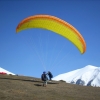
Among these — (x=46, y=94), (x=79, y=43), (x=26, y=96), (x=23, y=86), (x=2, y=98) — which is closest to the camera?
(x=2, y=98)

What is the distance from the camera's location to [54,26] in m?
28.0

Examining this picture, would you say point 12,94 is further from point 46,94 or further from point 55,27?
point 55,27

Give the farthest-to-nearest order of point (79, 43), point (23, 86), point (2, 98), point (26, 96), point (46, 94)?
point (79, 43)
point (23, 86)
point (46, 94)
point (26, 96)
point (2, 98)

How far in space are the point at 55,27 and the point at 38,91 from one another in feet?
26.8

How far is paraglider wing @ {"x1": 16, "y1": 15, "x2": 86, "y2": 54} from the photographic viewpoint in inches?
1075

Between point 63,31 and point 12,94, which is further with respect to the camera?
point 63,31

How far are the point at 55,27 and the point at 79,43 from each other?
393cm

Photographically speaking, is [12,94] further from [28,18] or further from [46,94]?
[28,18]

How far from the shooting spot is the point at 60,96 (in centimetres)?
2367

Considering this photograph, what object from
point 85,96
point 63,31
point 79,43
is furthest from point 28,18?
point 85,96

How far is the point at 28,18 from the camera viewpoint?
2756 cm

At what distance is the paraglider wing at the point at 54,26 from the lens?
27.3 m

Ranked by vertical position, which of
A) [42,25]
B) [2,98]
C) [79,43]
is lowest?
[2,98]

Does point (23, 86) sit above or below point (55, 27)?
below
